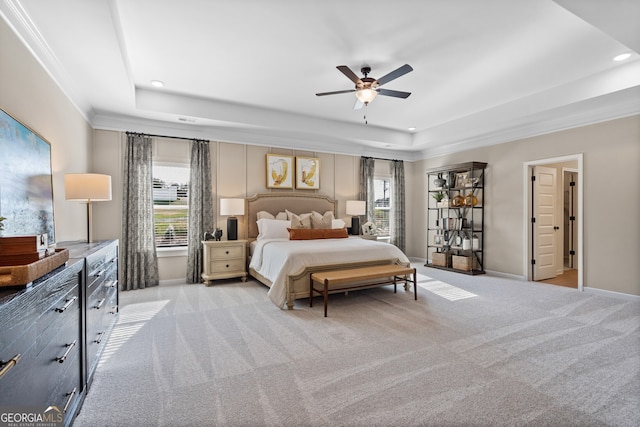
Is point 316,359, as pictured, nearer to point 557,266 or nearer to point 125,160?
point 125,160

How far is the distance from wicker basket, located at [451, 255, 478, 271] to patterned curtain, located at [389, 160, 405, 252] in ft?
4.89

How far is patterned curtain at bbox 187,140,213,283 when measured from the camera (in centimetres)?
546

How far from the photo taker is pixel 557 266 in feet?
21.2

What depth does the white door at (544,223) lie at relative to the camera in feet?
18.6

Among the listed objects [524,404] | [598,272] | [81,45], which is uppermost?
[81,45]

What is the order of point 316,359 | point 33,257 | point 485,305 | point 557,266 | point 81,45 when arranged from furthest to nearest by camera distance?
point 557,266, point 485,305, point 81,45, point 316,359, point 33,257

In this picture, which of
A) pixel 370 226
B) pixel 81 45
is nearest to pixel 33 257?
pixel 81 45

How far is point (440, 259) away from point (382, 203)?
1.89 meters

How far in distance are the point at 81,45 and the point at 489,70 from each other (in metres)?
4.45

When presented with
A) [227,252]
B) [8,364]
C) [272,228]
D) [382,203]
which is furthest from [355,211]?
[8,364]

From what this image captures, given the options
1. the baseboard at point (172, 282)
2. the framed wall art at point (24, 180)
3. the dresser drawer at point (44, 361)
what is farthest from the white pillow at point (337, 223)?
the dresser drawer at point (44, 361)

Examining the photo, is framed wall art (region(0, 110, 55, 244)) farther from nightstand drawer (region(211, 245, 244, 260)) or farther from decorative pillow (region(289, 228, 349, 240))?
decorative pillow (region(289, 228, 349, 240))

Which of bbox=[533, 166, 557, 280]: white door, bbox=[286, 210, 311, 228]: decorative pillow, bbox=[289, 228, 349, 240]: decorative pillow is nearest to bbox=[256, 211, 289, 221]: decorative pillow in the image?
bbox=[286, 210, 311, 228]: decorative pillow

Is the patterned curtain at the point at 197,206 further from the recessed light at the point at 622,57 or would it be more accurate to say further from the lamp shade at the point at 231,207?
the recessed light at the point at 622,57
